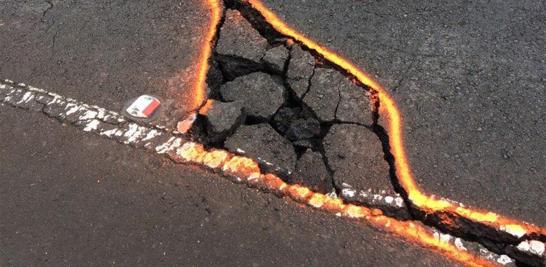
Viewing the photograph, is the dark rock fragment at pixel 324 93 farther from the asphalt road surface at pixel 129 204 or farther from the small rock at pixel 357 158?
the asphalt road surface at pixel 129 204

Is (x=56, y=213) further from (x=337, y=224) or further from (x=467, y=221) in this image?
(x=467, y=221)

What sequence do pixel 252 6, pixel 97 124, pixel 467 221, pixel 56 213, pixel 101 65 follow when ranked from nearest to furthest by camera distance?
pixel 467 221 < pixel 56 213 < pixel 97 124 < pixel 101 65 < pixel 252 6

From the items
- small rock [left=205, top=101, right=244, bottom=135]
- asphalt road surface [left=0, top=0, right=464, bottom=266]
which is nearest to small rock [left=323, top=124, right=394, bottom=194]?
asphalt road surface [left=0, top=0, right=464, bottom=266]

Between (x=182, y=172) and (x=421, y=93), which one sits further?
(x=421, y=93)

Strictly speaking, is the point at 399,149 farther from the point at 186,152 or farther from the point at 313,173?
the point at 186,152

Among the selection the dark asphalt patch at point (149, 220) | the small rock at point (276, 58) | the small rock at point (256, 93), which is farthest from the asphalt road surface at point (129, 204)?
the small rock at point (276, 58)

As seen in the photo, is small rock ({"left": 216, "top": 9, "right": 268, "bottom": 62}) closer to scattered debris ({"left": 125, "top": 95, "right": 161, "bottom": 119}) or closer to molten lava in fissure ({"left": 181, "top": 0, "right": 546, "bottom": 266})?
molten lava in fissure ({"left": 181, "top": 0, "right": 546, "bottom": 266})

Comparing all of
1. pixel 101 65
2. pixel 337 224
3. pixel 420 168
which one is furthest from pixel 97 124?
pixel 420 168
